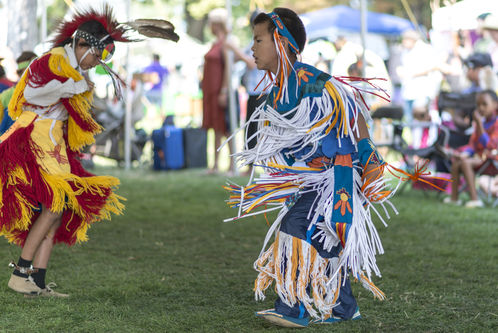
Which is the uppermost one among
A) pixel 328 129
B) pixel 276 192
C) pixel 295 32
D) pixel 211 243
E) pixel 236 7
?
pixel 236 7

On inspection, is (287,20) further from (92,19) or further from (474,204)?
(474,204)

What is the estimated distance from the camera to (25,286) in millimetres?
3369

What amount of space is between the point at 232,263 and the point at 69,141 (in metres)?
1.38

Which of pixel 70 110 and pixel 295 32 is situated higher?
pixel 295 32

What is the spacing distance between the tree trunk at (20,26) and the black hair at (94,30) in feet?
11.8

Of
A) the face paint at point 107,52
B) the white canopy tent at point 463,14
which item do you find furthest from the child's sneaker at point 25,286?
the white canopy tent at point 463,14

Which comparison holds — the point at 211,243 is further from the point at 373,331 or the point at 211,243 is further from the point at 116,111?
the point at 116,111

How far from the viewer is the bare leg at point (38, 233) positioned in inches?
132

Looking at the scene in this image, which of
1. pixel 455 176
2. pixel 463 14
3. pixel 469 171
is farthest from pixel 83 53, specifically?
pixel 463 14

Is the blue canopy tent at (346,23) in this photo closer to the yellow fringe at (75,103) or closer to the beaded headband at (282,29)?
the yellow fringe at (75,103)

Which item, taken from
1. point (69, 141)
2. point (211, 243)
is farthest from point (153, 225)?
point (69, 141)

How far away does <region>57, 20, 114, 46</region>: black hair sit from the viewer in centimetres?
342

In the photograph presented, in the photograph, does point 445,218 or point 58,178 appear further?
point 445,218

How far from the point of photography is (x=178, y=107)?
18734mm
